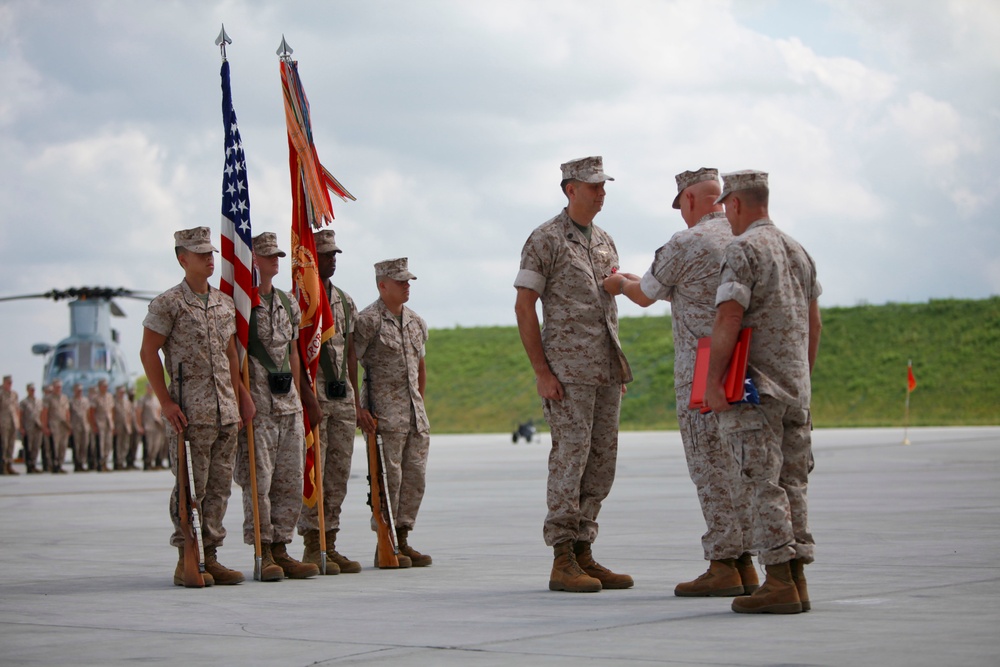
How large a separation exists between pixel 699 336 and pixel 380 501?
2.95 metres

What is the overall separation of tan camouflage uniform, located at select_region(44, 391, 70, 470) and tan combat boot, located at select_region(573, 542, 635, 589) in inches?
918

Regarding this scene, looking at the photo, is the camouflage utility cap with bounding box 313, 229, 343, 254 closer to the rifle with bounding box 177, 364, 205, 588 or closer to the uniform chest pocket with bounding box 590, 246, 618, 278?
the rifle with bounding box 177, 364, 205, 588

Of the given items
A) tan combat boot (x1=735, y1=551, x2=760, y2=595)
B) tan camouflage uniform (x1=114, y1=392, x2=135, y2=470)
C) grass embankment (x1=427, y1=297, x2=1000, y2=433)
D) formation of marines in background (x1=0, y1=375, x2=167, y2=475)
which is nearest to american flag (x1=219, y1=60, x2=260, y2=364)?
tan combat boot (x1=735, y1=551, x2=760, y2=595)

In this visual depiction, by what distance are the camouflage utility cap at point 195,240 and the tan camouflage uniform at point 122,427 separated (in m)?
22.2

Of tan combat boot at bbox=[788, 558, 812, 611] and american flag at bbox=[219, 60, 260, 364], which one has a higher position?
american flag at bbox=[219, 60, 260, 364]

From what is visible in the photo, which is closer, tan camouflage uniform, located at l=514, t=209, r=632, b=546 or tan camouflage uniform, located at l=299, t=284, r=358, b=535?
tan camouflage uniform, located at l=514, t=209, r=632, b=546

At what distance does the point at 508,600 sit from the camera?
6.96m

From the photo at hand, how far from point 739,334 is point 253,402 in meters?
3.44

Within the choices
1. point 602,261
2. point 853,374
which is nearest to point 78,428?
point 602,261

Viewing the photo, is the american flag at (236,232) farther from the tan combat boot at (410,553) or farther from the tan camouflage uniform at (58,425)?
the tan camouflage uniform at (58,425)

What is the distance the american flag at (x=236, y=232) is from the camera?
859 cm

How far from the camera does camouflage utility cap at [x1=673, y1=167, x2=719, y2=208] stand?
7.43 m

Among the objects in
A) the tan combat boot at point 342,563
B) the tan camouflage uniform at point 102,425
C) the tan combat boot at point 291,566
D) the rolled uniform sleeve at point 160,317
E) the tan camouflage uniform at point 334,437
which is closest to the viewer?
the rolled uniform sleeve at point 160,317

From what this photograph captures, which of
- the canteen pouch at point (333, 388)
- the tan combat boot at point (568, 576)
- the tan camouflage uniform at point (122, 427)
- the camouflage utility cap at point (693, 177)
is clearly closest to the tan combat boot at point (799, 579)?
the tan combat boot at point (568, 576)
